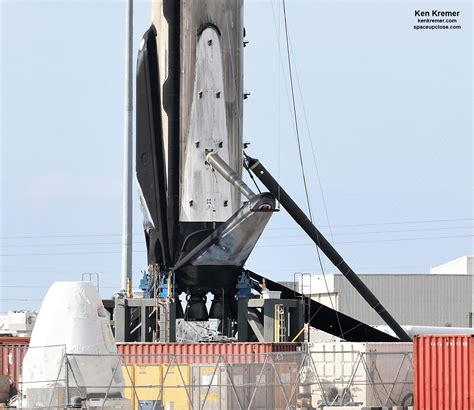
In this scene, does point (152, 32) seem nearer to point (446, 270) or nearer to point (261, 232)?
point (261, 232)

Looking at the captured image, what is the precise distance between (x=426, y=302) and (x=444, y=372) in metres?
62.5

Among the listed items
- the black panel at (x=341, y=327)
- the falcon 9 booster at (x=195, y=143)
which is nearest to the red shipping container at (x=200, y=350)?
the falcon 9 booster at (x=195, y=143)

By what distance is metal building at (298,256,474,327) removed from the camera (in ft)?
346

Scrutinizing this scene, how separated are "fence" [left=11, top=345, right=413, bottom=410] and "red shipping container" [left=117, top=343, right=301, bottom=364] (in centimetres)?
8

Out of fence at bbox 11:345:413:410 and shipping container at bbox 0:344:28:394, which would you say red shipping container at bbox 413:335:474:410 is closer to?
fence at bbox 11:345:413:410

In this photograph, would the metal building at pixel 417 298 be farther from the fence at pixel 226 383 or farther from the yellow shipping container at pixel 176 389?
the yellow shipping container at pixel 176 389

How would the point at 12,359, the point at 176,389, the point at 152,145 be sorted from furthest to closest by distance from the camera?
the point at 152,145 → the point at 12,359 → the point at 176,389

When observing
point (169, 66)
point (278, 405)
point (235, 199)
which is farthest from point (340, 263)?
point (278, 405)

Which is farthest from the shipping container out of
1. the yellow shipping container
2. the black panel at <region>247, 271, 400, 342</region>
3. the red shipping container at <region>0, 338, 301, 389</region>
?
the black panel at <region>247, 271, 400, 342</region>

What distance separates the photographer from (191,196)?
54.5 metres

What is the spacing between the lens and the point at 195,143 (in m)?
54.4

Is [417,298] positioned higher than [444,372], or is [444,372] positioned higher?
[417,298]

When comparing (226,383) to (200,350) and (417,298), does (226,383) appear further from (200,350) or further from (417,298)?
(417,298)

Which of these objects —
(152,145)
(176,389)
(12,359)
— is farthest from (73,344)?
(152,145)
